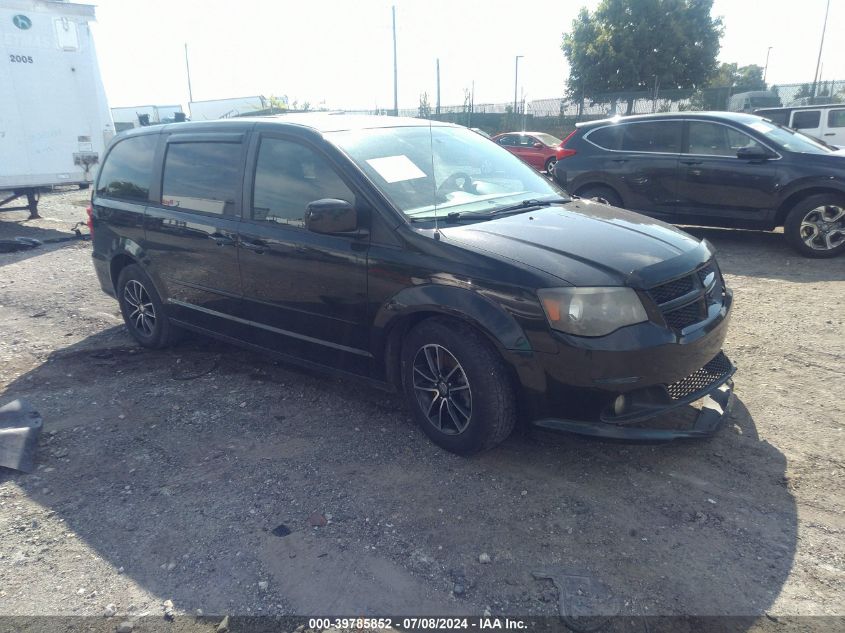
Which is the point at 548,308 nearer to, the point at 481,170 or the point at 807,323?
the point at 481,170

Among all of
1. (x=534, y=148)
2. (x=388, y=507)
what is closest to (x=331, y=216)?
(x=388, y=507)

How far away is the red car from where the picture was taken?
19.2 metres

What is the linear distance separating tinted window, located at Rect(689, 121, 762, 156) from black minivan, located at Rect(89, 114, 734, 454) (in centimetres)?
458

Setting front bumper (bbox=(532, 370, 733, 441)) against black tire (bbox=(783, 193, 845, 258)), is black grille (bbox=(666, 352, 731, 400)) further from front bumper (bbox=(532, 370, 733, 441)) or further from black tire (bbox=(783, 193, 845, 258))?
black tire (bbox=(783, 193, 845, 258))

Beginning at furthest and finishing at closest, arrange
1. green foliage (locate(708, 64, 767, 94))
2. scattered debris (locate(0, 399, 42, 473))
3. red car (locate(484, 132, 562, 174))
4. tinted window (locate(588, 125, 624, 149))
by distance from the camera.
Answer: green foliage (locate(708, 64, 767, 94)), red car (locate(484, 132, 562, 174)), tinted window (locate(588, 125, 624, 149)), scattered debris (locate(0, 399, 42, 473))

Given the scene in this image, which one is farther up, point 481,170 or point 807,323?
point 481,170

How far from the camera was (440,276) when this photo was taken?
335 cm

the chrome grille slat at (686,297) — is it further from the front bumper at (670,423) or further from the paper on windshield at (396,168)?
the paper on windshield at (396,168)

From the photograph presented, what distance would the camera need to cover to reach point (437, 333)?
340 cm

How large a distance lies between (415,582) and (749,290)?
17.4ft

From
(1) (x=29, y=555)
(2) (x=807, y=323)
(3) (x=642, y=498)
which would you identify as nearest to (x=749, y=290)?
(2) (x=807, y=323)

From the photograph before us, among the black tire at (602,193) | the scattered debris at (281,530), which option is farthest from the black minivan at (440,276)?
the black tire at (602,193)

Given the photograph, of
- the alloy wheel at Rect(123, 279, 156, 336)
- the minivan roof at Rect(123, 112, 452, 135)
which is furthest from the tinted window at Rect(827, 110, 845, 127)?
the alloy wheel at Rect(123, 279, 156, 336)

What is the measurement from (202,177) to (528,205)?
2378 millimetres
